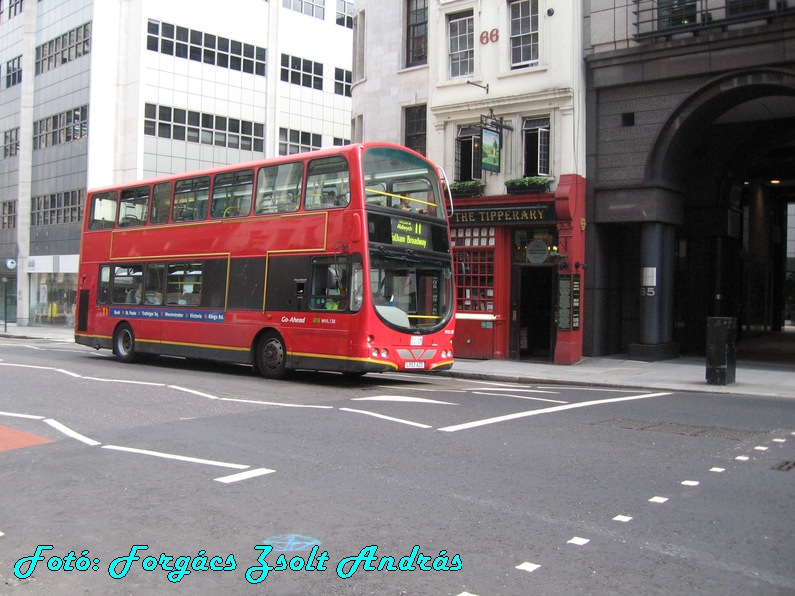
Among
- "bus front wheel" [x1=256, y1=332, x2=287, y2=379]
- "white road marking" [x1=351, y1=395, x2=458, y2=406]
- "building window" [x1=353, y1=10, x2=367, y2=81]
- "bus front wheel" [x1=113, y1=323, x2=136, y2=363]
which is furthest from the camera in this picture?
"building window" [x1=353, y1=10, x2=367, y2=81]

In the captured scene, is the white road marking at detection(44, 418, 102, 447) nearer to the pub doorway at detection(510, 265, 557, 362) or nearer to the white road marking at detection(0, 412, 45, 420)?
the white road marking at detection(0, 412, 45, 420)

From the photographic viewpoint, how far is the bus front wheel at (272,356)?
16031mm

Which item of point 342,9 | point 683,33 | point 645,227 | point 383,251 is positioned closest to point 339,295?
point 383,251

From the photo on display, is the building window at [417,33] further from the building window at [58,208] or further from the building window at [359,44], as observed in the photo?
the building window at [58,208]

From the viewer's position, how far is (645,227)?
20625 millimetres

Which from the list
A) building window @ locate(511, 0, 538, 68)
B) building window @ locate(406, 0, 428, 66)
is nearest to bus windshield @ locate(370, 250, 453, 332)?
building window @ locate(511, 0, 538, 68)

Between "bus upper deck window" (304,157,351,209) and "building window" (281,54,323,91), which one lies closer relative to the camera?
"bus upper deck window" (304,157,351,209)

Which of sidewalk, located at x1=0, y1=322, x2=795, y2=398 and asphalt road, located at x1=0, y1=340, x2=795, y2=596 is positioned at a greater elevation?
sidewalk, located at x1=0, y1=322, x2=795, y2=398

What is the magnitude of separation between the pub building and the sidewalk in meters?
0.80

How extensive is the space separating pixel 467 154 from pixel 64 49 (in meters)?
29.8

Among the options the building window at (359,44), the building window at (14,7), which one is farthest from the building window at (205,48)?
the building window at (359,44)

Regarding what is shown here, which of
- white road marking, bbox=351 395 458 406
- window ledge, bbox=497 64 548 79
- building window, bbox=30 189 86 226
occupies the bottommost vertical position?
white road marking, bbox=351 395 458 406

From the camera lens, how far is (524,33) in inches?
858

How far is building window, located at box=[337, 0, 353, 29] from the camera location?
157 ft
